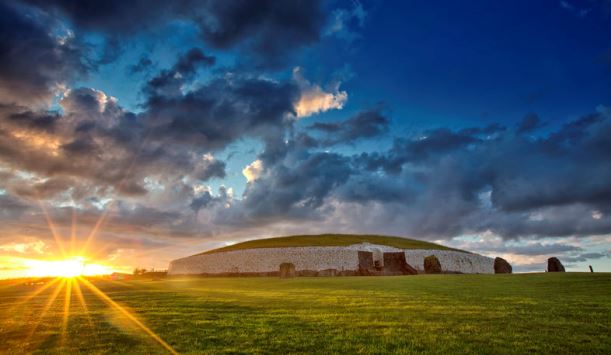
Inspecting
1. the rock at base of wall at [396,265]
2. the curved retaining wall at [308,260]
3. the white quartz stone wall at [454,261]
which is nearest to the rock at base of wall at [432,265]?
the rock at base of wall at [396,265]

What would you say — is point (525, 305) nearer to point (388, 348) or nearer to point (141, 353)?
point (388, 348)

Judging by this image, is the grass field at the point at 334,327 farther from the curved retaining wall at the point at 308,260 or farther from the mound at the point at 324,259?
the curved retaining wall at the point at 308,260

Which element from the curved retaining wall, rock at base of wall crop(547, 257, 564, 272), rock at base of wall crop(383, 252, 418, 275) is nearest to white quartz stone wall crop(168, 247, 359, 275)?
the curved retaining wall

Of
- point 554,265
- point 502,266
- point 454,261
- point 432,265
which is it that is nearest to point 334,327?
point 432,265

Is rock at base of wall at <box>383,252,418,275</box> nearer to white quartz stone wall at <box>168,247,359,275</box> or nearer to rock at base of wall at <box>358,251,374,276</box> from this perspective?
rock at base of wall at <box>358,251,374,276</box>

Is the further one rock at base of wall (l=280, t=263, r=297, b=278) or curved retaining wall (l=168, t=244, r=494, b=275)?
curved retaining wall (l=168, t=244, r=494, b=275)

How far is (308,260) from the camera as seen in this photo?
51.5 m

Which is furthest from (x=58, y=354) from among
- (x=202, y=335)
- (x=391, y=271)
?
(x=391, y=271)

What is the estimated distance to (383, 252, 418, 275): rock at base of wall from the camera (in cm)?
4350

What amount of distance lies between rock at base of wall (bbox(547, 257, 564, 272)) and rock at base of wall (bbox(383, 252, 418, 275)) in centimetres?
1243

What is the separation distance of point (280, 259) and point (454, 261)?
79.9 ft

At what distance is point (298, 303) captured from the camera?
14.5m

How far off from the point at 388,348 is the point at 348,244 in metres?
49.6

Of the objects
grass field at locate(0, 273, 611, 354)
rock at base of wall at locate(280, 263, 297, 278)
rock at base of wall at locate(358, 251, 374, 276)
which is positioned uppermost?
rock at base of wall at locate(358, 251, 374, 276)
